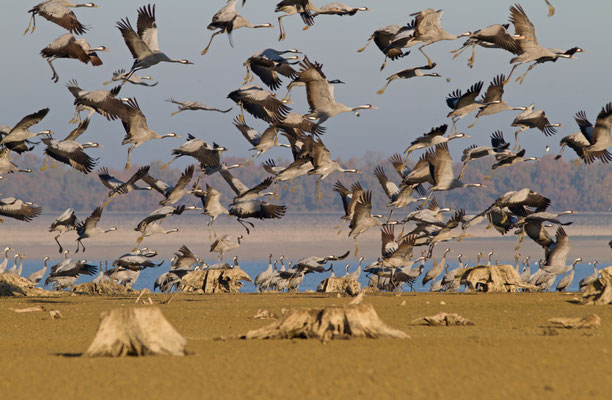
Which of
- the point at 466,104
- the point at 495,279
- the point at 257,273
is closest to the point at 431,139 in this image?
the point at 466,104

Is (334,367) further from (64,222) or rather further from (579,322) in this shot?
(64,222)

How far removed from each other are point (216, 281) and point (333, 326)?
56.6 feet

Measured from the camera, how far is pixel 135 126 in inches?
931

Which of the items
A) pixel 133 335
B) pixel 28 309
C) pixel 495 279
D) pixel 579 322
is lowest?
pixel 28 309

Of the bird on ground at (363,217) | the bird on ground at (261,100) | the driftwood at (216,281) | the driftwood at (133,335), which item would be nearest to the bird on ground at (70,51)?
the bird on ground at (261,100)

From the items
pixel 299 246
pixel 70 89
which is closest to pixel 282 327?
pixel 70 89

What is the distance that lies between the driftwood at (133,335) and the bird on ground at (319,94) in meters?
9.86

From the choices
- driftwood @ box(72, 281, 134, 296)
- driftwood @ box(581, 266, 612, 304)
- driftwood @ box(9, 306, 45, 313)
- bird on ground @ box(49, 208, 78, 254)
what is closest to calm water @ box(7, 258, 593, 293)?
driftwood @ box(72, 281, 134, 296)

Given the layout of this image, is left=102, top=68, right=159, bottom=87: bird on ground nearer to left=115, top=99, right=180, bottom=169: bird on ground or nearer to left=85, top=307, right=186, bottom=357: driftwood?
left=115, top=99, right=180, bottom=169: bird on ground

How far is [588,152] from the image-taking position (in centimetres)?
2433

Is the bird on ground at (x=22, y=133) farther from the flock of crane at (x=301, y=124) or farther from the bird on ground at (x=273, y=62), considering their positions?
the bird on ground at (x=273, y=62)

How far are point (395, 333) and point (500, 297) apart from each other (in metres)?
12.2

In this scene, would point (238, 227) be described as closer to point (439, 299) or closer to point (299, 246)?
point (299, 246)

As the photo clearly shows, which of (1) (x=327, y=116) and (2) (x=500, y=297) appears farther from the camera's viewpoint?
(2) (x=500, y=297)
